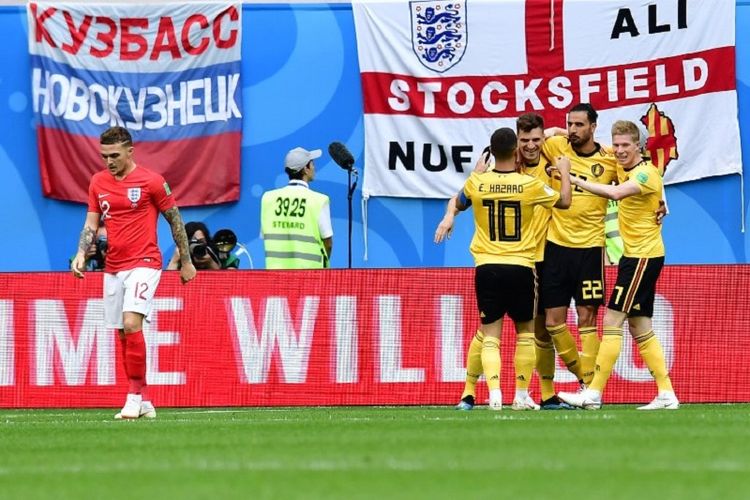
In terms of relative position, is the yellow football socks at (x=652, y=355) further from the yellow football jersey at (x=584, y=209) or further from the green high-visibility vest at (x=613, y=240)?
the green high-visibility vest at (x=613, y=240)

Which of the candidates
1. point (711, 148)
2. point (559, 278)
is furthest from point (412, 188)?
point (559, 278)

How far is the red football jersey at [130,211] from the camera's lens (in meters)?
11.1

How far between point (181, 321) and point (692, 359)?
4091 mm

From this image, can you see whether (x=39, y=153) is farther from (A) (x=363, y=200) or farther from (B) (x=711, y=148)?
(B) (x=711, y=148)

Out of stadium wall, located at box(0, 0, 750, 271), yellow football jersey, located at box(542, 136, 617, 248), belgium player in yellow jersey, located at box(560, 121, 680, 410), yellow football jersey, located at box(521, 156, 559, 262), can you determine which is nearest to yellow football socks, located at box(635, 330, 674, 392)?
belgium player in yellow jersey, located at box(560, 121, 680, 410)

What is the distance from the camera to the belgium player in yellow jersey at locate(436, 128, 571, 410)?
1113 cm

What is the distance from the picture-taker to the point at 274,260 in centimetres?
1440

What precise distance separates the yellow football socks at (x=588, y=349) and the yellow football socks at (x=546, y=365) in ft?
0.76

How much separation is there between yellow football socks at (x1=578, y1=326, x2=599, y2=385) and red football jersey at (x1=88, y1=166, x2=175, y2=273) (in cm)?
314

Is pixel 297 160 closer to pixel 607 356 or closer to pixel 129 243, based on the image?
pixel 129 243

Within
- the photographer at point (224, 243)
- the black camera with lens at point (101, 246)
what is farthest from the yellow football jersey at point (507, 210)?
the black camera with lens at point (101, 246)

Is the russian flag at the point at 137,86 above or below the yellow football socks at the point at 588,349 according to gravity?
above

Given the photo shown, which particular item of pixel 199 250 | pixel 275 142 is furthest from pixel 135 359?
pixel 275 142

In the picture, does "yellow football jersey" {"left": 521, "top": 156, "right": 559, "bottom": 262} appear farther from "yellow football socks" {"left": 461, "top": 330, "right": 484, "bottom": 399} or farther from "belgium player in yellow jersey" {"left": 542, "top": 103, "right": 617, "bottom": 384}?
"yellow football socks" {"left": 461, "top": 330, "right": 484, "bottom": 399}
